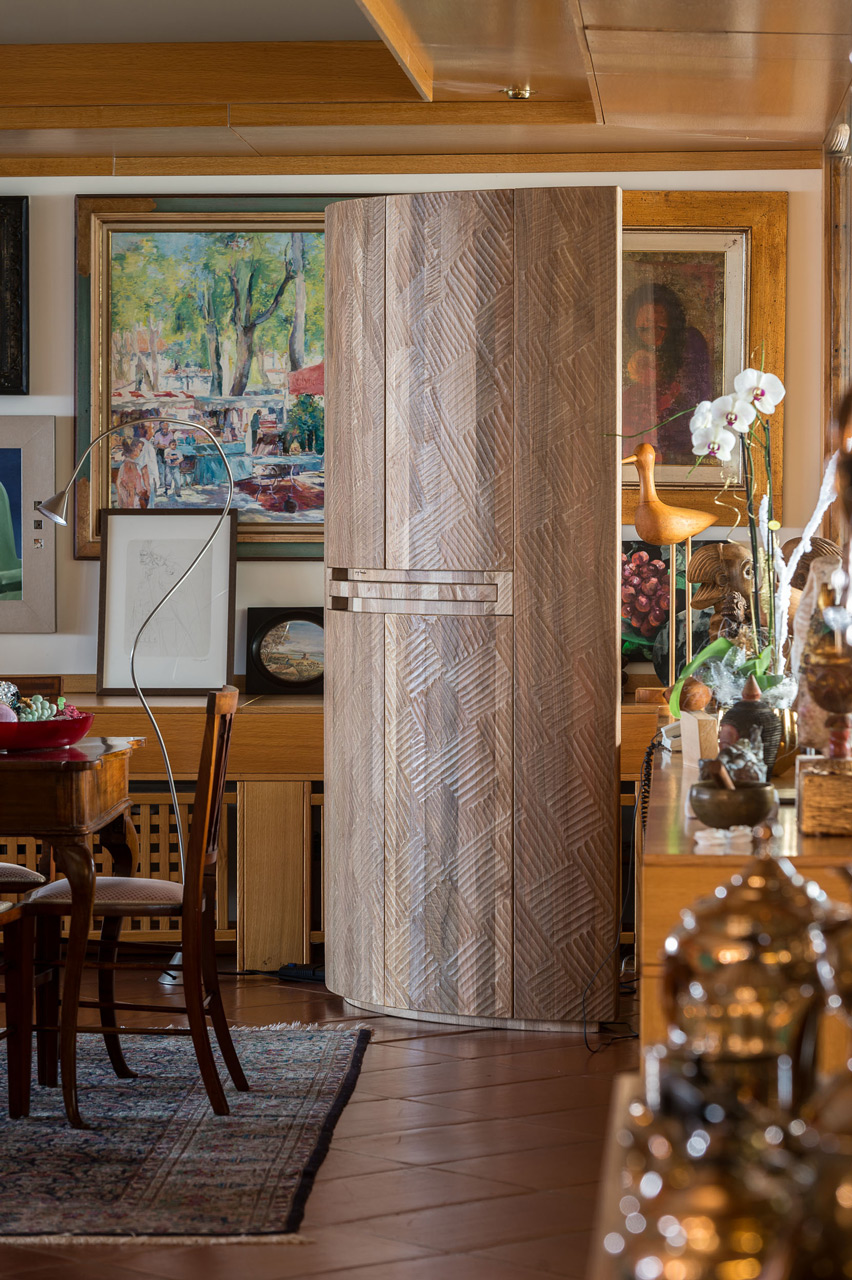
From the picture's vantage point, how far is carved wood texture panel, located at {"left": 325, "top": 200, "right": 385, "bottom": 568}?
3.92 m

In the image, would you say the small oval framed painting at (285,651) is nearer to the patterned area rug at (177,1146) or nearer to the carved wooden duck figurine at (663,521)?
the patterned area rug at (177,1146)

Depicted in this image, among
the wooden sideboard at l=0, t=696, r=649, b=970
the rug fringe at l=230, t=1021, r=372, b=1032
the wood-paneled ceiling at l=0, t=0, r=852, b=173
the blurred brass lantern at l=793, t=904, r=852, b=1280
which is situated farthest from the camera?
the wooden sideboard at l=0, t=696, r=649, b=970

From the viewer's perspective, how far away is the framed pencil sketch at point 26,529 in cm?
489

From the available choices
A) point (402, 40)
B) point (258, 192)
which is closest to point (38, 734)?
point (402, 40)

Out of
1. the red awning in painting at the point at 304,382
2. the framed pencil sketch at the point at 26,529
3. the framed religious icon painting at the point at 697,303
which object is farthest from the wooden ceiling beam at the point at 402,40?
the framed pencil sketch at the point at 26,529

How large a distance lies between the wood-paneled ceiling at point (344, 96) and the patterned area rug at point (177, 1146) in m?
2.68

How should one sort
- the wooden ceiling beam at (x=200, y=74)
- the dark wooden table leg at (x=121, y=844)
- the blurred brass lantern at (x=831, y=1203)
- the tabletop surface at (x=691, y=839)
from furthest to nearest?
the wooden ceiling beam at (x=200, y=74)
the dark wooden table leg at (x=121, y=844)
the tabletop surface at (x=691, y=839)
the blurred brass lantern at (x=831, y=1203)

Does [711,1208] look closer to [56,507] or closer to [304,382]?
[56,507]

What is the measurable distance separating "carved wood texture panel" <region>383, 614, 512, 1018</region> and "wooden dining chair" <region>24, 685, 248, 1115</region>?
0.65 meters

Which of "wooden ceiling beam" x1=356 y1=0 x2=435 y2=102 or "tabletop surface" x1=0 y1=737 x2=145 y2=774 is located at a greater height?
"wooden ceiling beam" x1=356 y1=0 x2=435 y2=102

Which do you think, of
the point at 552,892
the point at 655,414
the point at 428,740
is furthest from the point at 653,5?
the point at 552,892

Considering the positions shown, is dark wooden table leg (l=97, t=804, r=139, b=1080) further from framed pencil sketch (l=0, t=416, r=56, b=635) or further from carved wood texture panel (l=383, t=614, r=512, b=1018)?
framed pencil sketch (l=0, t=416, r=56, b=635)

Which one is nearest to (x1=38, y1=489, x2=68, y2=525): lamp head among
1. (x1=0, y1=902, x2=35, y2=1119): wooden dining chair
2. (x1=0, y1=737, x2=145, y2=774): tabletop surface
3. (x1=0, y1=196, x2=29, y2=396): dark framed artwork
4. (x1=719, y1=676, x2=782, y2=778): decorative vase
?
(x1=0, y1=737, x2=145, y2=774): tabletop surface

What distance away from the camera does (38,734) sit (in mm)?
3279
